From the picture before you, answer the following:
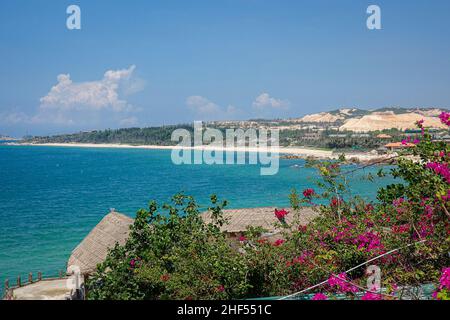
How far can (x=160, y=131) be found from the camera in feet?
400

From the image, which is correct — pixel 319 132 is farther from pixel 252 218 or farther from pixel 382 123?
pixel 252 218

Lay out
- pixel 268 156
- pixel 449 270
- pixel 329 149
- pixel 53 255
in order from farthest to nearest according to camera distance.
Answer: pixel 268 156
pixel 329 149
pixel 53 255
pixel 449 270

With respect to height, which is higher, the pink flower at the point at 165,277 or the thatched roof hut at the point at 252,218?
the pink flower at the point at 165,277

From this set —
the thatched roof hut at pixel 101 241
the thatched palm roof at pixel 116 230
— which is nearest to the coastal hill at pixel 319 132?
the thatched palm roof at pixel 116 230

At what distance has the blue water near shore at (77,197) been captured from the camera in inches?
701

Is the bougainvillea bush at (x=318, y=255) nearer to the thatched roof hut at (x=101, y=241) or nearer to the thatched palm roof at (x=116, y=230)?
the thatched palm roof at (x=116, y=230)

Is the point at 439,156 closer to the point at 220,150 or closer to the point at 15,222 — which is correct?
the point at 15,222

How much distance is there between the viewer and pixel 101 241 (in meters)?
12.7

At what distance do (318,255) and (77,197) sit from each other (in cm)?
3097

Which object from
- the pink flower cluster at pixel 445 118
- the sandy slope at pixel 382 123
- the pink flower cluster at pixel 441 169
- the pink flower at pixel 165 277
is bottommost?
the pink flower at pixel 165 277

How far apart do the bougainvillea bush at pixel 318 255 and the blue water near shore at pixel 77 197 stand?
7.09 ft

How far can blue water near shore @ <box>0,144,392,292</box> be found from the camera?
1781 centimetres

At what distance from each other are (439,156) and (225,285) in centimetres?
295
